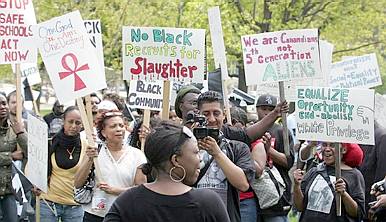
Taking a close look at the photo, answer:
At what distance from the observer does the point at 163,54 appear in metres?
8.72

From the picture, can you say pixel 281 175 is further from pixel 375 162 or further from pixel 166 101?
pixel 166 101

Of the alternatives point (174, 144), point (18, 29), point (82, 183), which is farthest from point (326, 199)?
point (18, 29)

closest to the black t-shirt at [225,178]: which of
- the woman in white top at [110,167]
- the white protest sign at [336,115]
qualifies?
the woman in white top at [110,167]

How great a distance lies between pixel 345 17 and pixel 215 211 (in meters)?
19.0

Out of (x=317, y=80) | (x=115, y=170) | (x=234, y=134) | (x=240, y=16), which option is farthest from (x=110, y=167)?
(x=240, y=16)

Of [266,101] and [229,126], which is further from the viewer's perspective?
[266,101]

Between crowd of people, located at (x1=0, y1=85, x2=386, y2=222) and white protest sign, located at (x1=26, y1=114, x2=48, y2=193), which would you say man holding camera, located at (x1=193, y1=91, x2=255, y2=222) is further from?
white protest sign, located at (x1=26, y1=114, x2=48, y2=193)

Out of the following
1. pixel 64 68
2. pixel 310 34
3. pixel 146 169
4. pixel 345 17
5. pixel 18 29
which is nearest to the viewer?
pixel 146 169

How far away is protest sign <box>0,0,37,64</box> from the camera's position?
33.6 ft

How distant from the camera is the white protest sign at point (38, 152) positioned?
8.89 metres

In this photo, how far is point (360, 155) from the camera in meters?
8.09

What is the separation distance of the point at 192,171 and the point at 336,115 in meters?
3.66

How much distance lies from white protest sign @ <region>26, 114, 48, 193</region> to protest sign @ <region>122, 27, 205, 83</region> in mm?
1063

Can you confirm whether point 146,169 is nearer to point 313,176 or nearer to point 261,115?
point 313,176
